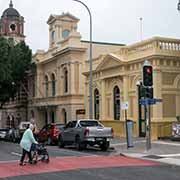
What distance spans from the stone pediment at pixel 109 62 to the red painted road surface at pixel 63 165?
1577 centimetres

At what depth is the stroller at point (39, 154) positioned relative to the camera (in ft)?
58.1

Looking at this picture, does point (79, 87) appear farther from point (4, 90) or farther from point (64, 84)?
point (4, 90)

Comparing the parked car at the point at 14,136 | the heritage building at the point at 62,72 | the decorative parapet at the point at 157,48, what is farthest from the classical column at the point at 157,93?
the parked car at the point at 14,136

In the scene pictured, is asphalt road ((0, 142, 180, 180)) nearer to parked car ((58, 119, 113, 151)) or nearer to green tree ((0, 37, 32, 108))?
parked car ((58, 119, 113, 151))

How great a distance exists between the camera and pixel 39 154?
18.1m

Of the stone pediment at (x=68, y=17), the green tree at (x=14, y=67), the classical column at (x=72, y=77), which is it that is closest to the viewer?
the classical column at (x=72, y=77)

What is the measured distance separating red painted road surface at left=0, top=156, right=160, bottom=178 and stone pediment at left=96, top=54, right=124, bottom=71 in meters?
15.8

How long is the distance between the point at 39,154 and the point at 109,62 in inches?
778

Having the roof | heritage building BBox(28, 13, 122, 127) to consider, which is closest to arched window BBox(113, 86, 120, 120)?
heritage building BBox(28, 13, 122, 127)

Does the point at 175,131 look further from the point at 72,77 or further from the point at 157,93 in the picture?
the point at 72,77

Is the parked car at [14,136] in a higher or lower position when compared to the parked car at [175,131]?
lower

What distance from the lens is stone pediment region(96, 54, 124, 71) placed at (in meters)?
35.3

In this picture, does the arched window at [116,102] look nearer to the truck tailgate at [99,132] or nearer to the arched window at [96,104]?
the arched window at [96,104]

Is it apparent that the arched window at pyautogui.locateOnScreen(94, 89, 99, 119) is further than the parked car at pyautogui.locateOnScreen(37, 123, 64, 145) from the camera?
Yes
